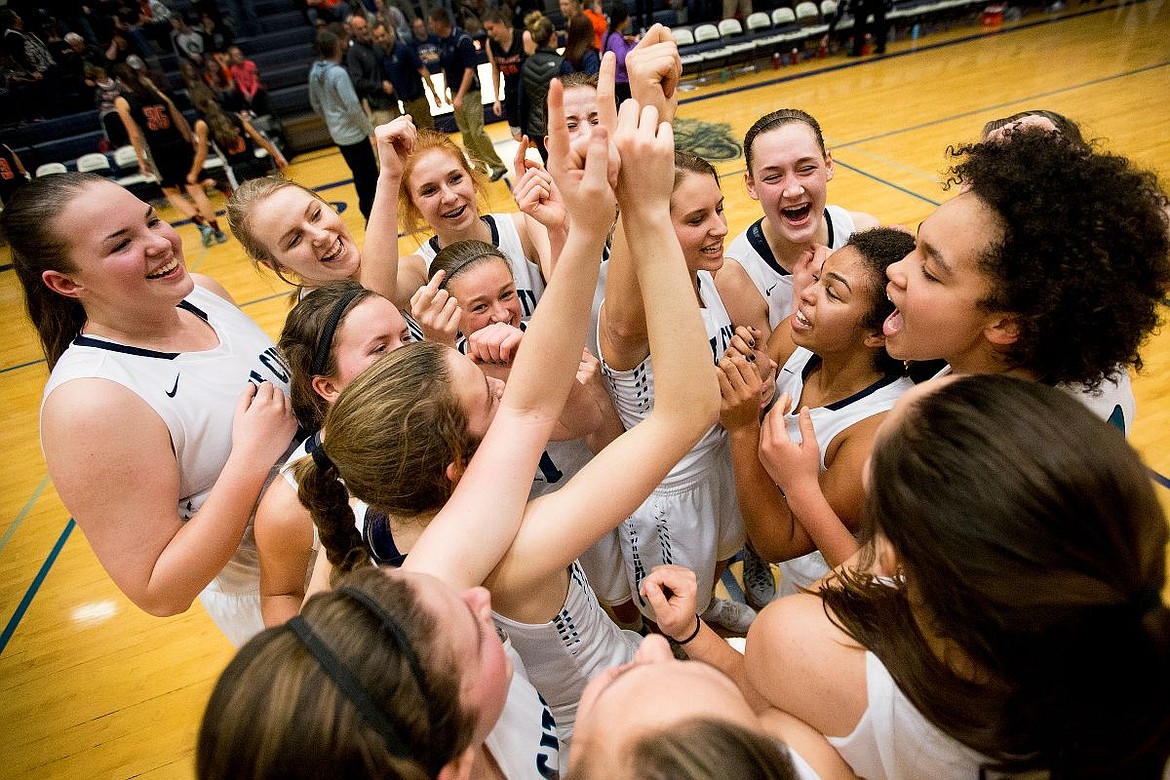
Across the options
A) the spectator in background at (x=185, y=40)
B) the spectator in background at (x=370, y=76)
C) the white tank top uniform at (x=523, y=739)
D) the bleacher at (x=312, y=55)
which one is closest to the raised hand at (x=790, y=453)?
the white tank top uniform at (x=523, y=739)

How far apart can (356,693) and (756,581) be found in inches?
84.1

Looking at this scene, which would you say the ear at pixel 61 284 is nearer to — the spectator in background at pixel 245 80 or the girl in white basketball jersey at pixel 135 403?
the girl in white basketball jersey at pixel 135 403

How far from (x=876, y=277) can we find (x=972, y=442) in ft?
3.29

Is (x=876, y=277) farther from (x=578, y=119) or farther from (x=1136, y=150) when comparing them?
(x=1136, y=150)

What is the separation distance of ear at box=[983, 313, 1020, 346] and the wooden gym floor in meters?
2.08

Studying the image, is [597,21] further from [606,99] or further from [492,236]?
[606,99]

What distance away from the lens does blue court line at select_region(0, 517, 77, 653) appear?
3.16 meters

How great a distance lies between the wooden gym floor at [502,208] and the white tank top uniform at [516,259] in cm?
184

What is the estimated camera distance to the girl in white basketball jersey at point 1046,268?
127 centimetres

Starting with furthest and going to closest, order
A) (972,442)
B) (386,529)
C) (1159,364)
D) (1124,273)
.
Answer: (1159,364) < (386,529) < (1124,273) < (972,442)

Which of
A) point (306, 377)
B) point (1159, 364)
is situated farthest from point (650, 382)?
point (1159, 364)

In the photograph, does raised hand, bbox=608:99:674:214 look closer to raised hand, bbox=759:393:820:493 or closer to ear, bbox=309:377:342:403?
raised hand, bbox=759:393:820:493

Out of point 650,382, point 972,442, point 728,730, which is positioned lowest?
point 650,382

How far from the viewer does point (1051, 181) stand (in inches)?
51.8
